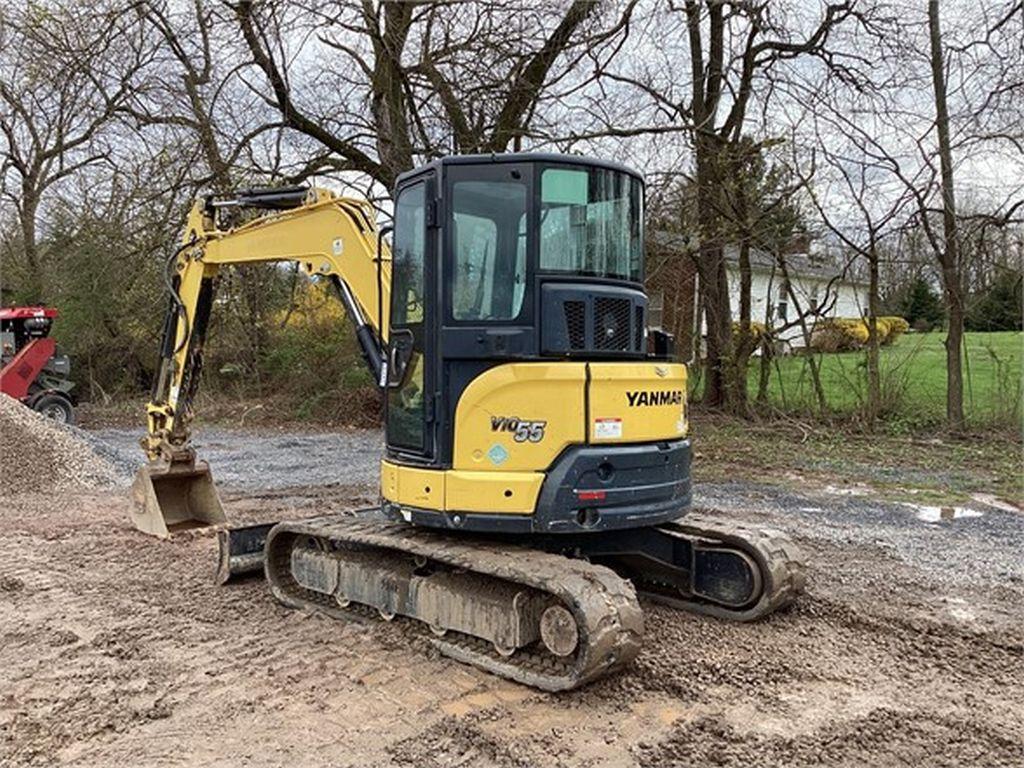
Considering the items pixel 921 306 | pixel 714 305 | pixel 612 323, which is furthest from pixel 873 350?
pixel 612 323

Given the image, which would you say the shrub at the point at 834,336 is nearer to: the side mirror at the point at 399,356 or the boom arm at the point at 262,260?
the boom arm at the point at 262,260

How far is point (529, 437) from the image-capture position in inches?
168

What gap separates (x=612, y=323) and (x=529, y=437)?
72cm

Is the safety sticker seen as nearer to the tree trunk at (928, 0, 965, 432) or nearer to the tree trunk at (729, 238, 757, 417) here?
the tree trunk at (928, 0, 965, 432)

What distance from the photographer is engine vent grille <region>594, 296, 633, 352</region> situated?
4.41 meters

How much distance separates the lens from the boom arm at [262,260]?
17.9ft

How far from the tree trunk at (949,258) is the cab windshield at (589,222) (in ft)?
30.4

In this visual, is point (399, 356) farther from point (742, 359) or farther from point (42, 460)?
point (742, 359)

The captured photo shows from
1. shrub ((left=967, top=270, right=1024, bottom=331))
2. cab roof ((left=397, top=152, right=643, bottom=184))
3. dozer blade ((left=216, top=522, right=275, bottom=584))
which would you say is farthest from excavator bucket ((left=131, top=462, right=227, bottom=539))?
shrub ((left=967, top=270, right=1024, bottom=331))

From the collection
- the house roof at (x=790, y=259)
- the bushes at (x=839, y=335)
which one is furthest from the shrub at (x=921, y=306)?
the house roof at (x=790, y=259)

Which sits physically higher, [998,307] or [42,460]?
[998,307]

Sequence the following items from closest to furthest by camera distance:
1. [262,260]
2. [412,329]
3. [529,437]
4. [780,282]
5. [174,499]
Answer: [529,437] < [412,329] < [262,260] < [174,499] < [780,282]

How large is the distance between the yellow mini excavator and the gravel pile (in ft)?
18.9

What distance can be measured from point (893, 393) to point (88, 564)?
10928mm
